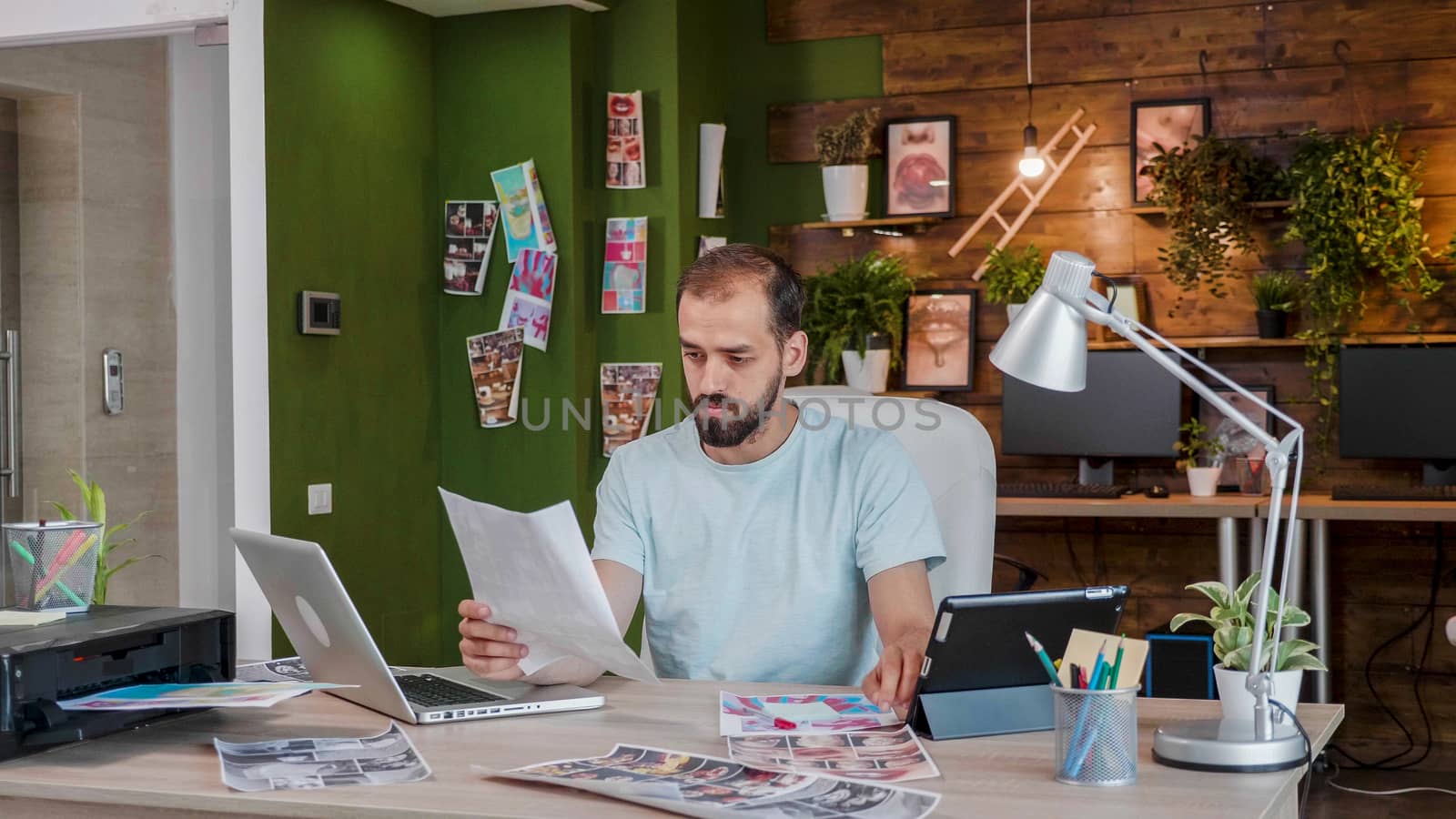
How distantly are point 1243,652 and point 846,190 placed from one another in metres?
3.22

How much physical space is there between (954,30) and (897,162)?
451 mm

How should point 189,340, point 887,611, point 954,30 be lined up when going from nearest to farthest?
point 887,611, point 189,340, point 954,30

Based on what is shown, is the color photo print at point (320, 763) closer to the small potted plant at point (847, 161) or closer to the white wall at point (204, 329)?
the white wall at point (204, 329)

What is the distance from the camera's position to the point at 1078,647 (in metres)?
1.48

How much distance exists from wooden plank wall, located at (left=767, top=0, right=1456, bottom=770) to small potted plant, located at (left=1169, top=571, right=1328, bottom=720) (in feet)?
9.72

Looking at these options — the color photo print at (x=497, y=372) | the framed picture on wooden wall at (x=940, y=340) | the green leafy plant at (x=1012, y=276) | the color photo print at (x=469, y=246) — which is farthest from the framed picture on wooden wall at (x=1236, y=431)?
the color photo print at (x=469, y=246)

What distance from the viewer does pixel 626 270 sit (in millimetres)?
4410

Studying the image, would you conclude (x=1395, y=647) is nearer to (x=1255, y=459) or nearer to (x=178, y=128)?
(x=1255, y=459)

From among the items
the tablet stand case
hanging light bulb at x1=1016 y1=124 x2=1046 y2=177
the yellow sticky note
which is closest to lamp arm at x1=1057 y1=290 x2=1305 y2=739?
the yellow sticky note

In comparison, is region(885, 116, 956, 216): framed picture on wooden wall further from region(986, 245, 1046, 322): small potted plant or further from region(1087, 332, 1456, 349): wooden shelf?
region(1087, 332, 1456, 349): wooden shelf

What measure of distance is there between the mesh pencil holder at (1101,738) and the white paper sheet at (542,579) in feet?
1.51

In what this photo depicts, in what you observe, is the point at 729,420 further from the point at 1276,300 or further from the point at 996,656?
the point at 1276,300

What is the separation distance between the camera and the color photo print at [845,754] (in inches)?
56.9

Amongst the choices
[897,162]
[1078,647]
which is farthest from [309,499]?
[1078,647]
